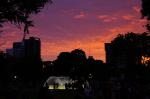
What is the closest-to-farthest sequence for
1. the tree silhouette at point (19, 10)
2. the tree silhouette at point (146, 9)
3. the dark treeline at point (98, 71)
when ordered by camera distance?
the tree silhouette at point (19, 10) < the dark treeline at point (98, 71) < the tree silhouette at point (146, 9)

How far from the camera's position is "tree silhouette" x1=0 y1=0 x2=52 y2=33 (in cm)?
1662

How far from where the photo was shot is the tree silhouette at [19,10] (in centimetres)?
1662

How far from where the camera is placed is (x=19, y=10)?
55.6 ft

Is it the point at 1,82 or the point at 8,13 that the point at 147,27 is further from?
the point at 8,13

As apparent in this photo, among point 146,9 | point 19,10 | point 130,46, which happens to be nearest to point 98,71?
point 130,46

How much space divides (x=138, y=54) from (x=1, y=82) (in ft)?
195

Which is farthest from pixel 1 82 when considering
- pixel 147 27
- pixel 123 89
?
pixel 147 27

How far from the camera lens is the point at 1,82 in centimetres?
2509

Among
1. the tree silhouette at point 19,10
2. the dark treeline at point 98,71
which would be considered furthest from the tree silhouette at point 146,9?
the tree silhouette at point 19,10

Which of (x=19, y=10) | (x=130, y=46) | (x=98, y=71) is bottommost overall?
(x=19, y=10)

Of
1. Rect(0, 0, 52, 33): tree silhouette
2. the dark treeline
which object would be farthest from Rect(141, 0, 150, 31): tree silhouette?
Rect(0, 0, 52, 33): tree silhouette

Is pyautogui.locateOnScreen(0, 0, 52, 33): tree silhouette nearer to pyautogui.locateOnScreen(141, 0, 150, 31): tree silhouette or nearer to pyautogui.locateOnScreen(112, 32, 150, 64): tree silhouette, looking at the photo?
pyautogui.locateOnScreen(141, 0, 150, 31): tree silhouette

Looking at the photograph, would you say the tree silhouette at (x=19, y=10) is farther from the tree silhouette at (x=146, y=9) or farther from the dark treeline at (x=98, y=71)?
the tree silhouette at (x=146, y=9)

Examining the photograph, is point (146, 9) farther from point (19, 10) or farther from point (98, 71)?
point (98, 71)
